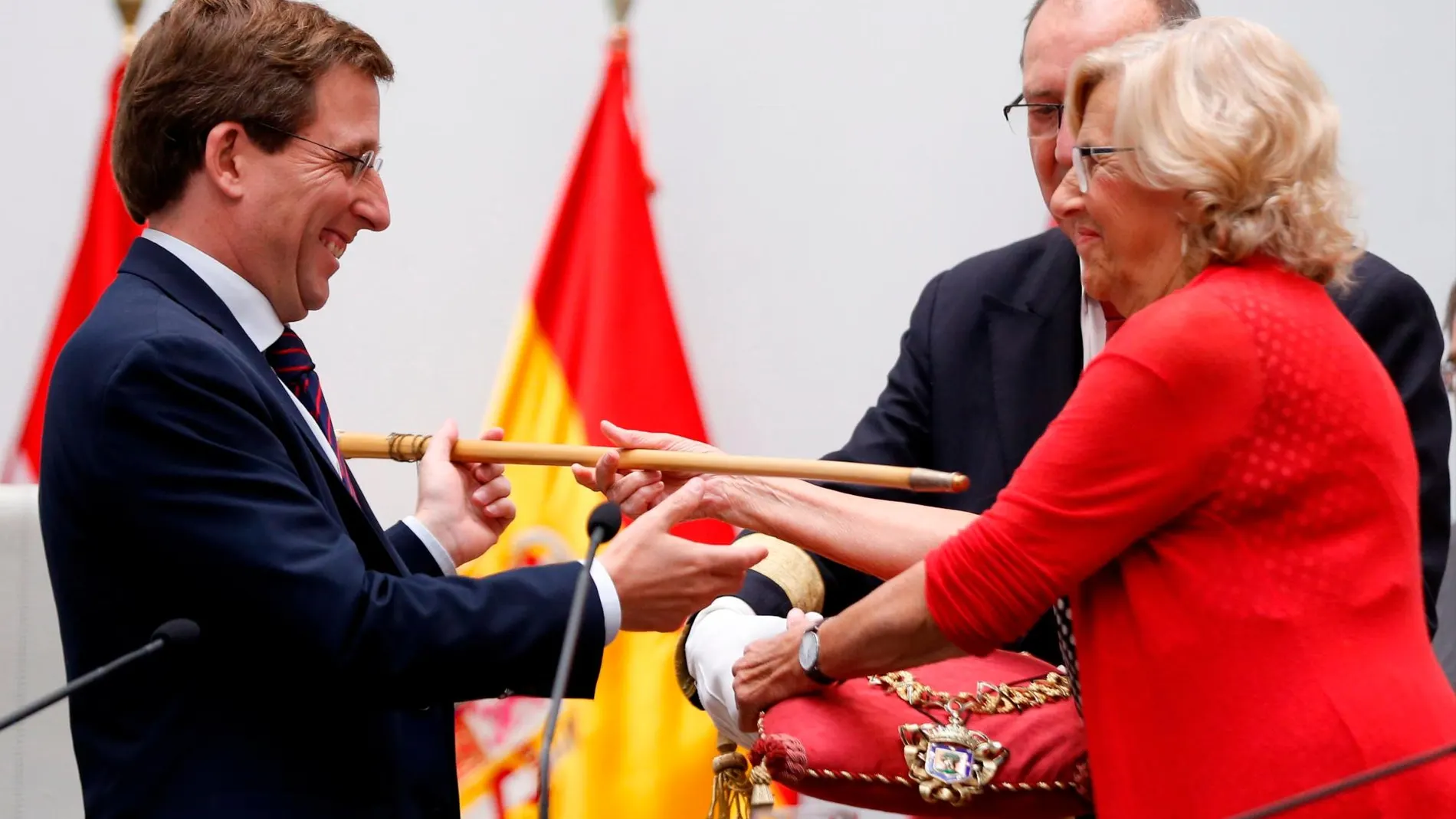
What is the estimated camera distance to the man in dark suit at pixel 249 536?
4.90 ft

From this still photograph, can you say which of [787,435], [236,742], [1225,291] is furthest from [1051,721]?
[787,435]

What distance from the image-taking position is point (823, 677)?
68.9 inches

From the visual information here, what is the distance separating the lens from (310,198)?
5.76ft

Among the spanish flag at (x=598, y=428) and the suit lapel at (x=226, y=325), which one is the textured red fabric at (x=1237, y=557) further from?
the spanish flag at (x=598, y=428)

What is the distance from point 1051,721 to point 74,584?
3.38ft

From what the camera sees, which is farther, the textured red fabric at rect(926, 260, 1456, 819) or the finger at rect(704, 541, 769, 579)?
the finger at rect(704, 541, 769, 579)

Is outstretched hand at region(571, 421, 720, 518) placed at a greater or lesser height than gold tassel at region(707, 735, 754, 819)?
greater

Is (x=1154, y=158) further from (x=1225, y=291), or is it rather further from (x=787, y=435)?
(x=787, y=435)

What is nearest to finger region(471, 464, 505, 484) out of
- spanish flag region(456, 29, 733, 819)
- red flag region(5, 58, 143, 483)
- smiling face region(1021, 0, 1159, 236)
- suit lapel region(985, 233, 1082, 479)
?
suit lapel region(985, 233, 1082, 479)

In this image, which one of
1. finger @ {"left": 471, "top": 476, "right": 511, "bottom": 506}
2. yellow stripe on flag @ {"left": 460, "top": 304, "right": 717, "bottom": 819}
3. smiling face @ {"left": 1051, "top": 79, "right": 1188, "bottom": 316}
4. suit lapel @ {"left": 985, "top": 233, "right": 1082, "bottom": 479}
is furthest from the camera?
yellow stripe on flag @ {"left": 460, "top": 304, "right": 717, "bottom": 819}

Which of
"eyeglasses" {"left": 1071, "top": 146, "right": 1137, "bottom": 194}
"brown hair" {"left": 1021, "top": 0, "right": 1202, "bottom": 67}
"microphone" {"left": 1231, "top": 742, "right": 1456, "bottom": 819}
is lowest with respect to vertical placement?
"microphone" {"left": 1231, "top": 742, "right": 1456, "bottom": 819}

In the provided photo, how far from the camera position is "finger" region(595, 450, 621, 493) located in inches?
74.4

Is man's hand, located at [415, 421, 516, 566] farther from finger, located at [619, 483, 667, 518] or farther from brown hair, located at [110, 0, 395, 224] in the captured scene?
brown hair, located at [110, 0, 395, 224]

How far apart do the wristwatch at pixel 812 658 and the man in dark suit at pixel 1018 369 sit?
0.22 meters
